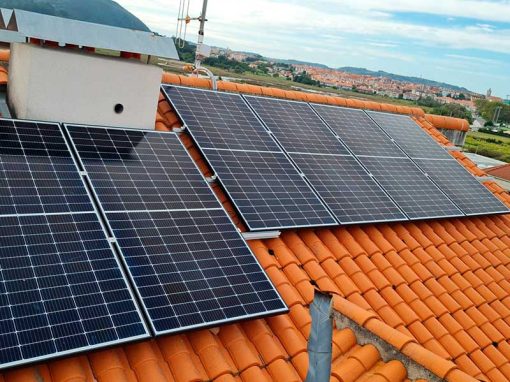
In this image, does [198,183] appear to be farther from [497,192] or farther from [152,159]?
[497,192]

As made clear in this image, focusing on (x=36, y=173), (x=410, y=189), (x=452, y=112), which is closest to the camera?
(x=36, y=173)

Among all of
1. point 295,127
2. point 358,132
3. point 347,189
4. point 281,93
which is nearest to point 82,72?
point 295,127

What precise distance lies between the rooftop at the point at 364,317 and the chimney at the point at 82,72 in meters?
1.07

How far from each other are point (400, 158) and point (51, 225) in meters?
9.21

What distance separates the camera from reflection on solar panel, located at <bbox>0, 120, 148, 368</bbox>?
5.07 m

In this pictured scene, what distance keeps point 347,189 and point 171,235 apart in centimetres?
479

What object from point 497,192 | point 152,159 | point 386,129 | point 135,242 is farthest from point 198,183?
point 497,192

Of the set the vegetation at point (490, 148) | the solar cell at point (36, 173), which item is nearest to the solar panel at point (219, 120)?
the solar cell at point (36, 173)

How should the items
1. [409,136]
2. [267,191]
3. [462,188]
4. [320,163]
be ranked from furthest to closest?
1. [409,136]
2. [462,188]
3. [320,163]
4. [267,191]

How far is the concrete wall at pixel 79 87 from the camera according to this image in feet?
26.5

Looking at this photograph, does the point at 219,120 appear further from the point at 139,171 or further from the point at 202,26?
the point at 202,26

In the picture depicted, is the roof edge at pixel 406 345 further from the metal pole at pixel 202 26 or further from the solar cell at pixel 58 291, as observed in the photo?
the metal pole at pixel 202 26

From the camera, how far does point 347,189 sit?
1063 cm

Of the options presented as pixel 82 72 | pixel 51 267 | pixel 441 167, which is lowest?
pixel 51 267
